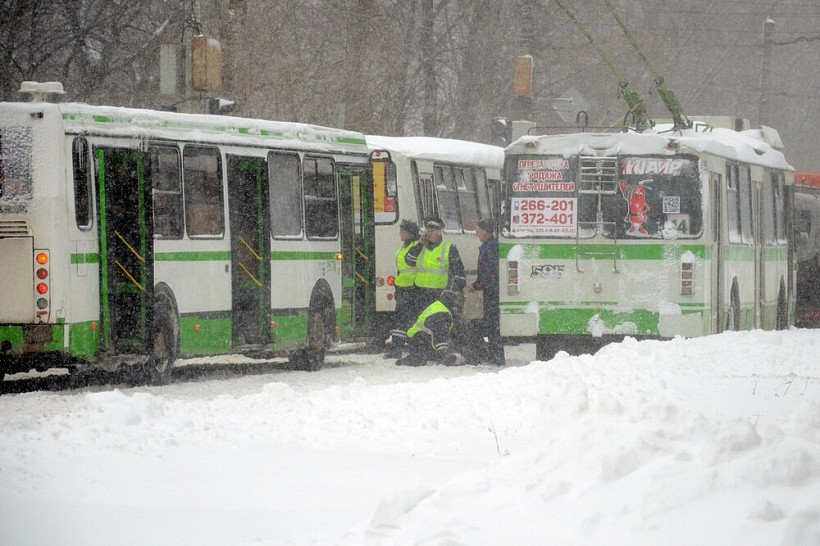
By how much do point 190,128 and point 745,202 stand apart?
28.0 ft

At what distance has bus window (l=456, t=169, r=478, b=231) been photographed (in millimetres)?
24047

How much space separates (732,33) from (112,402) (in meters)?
66.6

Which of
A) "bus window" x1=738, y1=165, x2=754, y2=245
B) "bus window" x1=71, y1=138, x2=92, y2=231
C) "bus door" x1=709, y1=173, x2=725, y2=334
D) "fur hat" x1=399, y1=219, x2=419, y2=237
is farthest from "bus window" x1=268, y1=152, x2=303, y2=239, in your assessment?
"bus window" x1=738, y1=165, x2=754, y2=245

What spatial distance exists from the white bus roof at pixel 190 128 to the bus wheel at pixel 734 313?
5.34 meters

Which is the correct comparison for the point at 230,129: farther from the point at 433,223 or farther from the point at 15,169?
the point at 433,223

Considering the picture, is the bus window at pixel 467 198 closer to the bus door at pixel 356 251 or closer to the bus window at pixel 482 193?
the bus window at pixel 482 193

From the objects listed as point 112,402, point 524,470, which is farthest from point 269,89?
point 524,470

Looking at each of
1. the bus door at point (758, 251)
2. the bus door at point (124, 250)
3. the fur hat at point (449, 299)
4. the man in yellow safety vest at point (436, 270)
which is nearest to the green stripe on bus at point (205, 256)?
the bus door at point (124, 250)

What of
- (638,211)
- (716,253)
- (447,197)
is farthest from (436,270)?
(447,197)

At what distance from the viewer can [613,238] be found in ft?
61.2

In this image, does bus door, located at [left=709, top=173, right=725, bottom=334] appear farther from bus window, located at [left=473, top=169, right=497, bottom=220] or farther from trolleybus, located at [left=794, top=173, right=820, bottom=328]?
trolleybus, located at [left=794, top=173, right=820, bottom=328]

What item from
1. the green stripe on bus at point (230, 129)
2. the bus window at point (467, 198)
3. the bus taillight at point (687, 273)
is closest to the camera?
the green stripe on bus at point (230, 129)

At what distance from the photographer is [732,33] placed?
240 ft

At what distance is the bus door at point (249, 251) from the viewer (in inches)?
671
